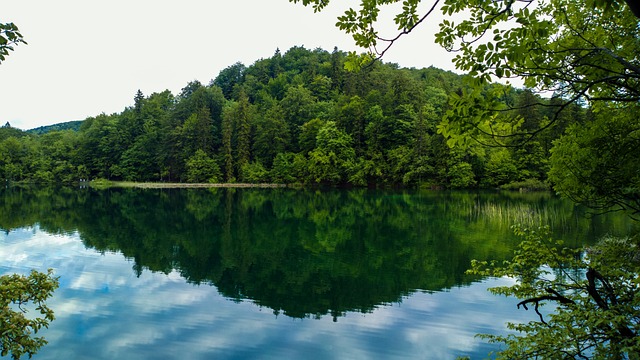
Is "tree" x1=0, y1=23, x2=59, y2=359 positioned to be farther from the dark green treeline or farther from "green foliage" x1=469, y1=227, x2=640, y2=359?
the dark green treeline

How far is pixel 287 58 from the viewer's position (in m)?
110

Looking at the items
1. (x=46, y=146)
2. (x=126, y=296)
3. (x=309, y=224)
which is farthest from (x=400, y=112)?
(x=46, y=146)

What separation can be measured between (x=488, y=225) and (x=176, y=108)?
67070 millimetres

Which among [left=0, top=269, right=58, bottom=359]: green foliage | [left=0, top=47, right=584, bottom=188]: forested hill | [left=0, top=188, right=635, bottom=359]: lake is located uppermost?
[left=0, top=47, right=584, bottom=188]: forested hill

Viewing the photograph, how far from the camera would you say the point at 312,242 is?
741 inches

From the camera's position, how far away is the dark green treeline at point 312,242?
1202 centimetres

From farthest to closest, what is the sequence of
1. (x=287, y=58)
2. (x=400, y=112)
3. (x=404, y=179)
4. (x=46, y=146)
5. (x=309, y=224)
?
1. (x=287, y=58)
2. (x=46, y=146)
3. (x=400, y=112)
4. (x=404, y=179)
5. (x=309, y=224)

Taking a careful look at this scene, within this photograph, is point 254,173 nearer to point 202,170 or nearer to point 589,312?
point 202,170

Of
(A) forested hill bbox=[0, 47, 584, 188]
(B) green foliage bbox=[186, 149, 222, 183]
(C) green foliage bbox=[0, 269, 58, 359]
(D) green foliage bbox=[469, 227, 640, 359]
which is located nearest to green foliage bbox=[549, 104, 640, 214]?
(D) green foliage bbox=[469, 227, 640, 359]

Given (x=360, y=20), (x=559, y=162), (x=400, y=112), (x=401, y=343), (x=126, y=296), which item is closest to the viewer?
(x=360, y=20)

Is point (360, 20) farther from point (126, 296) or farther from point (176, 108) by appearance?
point (176, 108)

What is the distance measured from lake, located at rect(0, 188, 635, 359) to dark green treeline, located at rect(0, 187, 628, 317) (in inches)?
3.2

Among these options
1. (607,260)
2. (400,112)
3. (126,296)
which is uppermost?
(400,112)

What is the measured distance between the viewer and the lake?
8.19 meters
